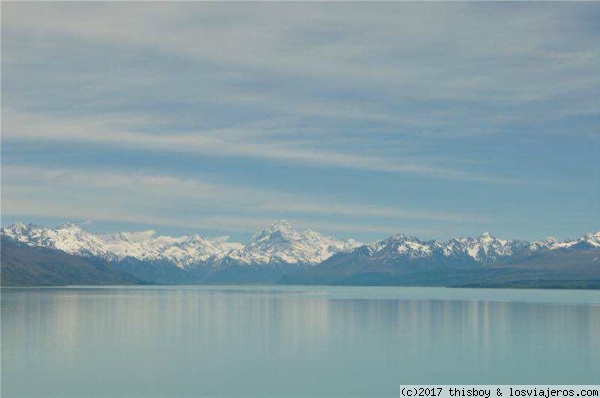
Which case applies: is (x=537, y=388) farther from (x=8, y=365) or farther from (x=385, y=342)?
(x=8, y=365)

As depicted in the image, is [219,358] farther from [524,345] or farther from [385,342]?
[524,345]

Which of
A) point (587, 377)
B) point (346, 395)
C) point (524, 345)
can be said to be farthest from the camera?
point (524, 345)

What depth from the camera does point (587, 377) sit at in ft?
235

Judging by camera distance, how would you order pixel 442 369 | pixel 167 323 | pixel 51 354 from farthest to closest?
1. pixel 167 323
2. pixel 51 354
3. pixel 442 369

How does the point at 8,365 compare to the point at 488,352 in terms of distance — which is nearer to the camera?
the point at 8,365

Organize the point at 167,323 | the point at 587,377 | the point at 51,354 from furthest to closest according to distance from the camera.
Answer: the point at 167,323
the point at 51,354
the point at 587,377

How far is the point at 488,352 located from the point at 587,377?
18.8 meters

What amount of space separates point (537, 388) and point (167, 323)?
80331 millimetres

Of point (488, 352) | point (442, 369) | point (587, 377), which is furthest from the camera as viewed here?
point (488, 352)

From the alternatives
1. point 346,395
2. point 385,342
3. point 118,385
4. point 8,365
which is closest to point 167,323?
point 385,342

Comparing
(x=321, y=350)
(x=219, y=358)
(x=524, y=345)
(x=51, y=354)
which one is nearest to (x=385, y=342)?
(x=321, y=350)

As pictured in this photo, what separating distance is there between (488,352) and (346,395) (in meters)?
31.9

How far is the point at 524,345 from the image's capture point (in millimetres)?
96000

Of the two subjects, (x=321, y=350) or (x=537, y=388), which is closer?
(x=537, y=388)
